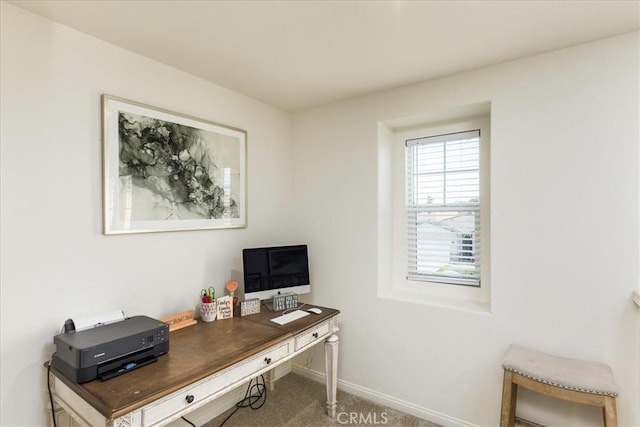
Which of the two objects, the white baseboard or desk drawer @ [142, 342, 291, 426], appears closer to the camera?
desk drawer @ [142, 342, 291, 426]

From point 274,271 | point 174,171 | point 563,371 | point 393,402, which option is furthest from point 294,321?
point 563,371

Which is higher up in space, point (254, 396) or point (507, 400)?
point (507, 400)

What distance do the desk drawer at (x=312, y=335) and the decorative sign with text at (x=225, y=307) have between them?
0.52 meters

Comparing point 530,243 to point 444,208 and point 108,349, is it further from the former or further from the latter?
point 108,349

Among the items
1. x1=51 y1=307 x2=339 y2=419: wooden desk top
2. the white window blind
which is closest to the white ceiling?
the white window blind

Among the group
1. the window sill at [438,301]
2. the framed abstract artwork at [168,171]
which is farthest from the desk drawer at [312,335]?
the framed abstract artwork at [168,171]

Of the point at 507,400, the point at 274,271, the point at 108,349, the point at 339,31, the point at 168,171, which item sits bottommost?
the point at 507,400

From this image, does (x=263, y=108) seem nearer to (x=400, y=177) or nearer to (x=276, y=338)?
(x=400, y=177)

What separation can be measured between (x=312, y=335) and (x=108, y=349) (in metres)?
1.19

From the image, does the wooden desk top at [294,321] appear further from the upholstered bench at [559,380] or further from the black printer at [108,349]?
the upholstered bench at [559,380]

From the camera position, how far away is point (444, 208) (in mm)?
2447

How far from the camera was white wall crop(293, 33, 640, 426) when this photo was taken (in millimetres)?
1718

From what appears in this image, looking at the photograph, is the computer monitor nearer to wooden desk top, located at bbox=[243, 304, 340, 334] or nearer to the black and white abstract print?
wooden desk top, located at bbox=[243, 304, 340, 334]

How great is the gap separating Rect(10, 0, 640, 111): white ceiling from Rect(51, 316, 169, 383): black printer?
4.88 feet
